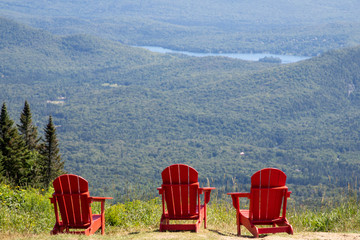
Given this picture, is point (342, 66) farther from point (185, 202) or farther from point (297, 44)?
point (185, 202)

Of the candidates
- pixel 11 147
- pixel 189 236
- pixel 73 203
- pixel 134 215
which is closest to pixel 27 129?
pixel 11 147

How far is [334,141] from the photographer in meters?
82.6

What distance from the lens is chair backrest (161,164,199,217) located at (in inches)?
210

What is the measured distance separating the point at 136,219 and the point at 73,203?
4.15ft

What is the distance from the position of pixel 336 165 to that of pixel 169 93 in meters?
61.7

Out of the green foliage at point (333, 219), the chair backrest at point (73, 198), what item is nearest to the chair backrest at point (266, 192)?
the green foliage at point (333, 219)

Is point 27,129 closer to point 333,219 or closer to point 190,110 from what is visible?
point 333,219

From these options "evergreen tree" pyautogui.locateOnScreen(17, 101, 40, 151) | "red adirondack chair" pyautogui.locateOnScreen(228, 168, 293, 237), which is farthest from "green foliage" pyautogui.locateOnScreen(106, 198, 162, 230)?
"evergreen tree" pyautogui.locateOnScreen(17, 101, 40, 151)

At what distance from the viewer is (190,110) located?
106875 mm

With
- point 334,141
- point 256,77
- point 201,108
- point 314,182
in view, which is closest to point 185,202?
point 314,182

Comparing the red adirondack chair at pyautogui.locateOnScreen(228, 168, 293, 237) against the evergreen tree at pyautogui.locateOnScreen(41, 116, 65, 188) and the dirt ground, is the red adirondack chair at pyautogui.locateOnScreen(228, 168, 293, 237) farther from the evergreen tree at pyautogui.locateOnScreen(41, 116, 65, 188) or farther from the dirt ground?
the evergreen tree at pyautogui.locateOnScreen(41, 116, 65, 188)

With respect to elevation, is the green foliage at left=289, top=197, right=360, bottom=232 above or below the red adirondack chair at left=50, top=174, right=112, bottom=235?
below

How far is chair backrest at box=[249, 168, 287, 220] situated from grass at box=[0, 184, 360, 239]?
0.47 m

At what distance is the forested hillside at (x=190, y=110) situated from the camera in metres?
72.2
